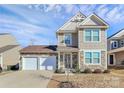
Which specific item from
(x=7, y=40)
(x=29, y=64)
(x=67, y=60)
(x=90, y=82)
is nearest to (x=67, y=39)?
(x=67, y=60)

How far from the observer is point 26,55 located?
32781mm

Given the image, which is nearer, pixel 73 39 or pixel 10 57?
pixel 73 39

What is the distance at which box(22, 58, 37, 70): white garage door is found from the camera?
32.8 m

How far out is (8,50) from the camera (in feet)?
126

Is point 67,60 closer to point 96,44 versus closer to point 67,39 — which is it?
point 67,39

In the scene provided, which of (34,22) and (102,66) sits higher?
(34,22)

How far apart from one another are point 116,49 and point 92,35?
329 inches

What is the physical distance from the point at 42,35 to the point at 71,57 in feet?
35.5

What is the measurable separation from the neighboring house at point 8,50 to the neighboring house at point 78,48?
5456mm

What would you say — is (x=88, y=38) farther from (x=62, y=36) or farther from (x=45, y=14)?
(x=45, y=14)

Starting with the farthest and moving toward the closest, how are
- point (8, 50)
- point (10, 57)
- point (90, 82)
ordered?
point (10, 57) < point (8, 50) < point (90, 82)
